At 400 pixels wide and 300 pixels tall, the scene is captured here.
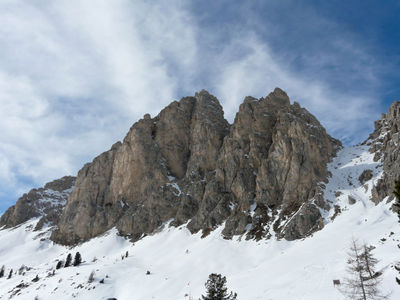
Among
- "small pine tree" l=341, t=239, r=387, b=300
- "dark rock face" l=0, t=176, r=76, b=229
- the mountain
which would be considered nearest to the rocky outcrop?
the mountain

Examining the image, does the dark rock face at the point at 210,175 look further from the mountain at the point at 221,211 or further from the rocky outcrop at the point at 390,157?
the rocky outcrop at the point at 390,157

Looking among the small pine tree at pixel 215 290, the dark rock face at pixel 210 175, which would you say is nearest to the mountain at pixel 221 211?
the dark rock face at pixel 210 175

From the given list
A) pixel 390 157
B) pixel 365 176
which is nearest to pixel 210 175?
pixel 365 176

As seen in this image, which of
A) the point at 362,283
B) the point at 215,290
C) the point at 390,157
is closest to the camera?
the point at 362,283

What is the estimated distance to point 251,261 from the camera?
5919 centimetres

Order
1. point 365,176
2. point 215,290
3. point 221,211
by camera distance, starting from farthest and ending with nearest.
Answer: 1. point 221,211
2. point 365,176
3. point 215,290

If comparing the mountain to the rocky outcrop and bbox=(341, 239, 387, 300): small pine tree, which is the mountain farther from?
A: bbox=(341, 239, 387, 300): small pine tree

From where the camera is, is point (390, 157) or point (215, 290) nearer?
point (215, 290)

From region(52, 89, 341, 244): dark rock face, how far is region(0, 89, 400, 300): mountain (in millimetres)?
424

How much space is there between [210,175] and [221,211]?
68.8ft

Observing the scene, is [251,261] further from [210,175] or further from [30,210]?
[30,210]

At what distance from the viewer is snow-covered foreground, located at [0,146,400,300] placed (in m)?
34.8

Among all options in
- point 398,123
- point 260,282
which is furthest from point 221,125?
point 260,282

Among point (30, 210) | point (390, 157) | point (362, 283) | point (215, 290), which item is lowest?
point (215, 290)
